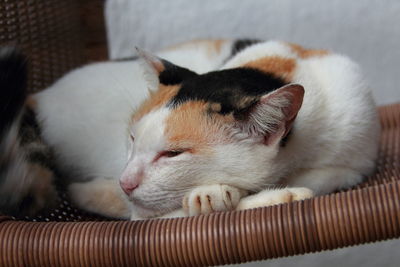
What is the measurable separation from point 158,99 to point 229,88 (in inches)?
5.8

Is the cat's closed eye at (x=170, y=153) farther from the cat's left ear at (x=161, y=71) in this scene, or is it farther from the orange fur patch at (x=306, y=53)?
the orange fur patch at (x=306, y=53)

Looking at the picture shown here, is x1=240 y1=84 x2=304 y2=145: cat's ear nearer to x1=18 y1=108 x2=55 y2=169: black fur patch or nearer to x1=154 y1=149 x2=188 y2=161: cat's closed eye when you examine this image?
x1=154 y1=149 x2=188 y2=161: cat's closed eye

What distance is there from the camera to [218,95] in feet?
3.06

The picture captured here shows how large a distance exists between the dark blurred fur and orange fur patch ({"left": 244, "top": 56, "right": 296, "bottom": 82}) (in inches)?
17.2

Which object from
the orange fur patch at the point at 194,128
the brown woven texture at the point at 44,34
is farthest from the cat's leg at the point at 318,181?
the brown woven texture at the point at 44,34

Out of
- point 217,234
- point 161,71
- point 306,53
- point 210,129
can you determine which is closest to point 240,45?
point 306,53

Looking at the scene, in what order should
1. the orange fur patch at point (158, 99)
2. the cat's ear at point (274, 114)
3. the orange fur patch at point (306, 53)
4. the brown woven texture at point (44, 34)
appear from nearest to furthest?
1. the cat's ear at point (274, 114)
2. the orange fur patch at point (158, 99)
3. the orange fur patch at point (306, 53)
4. the brown woven texture at point (44, 34)

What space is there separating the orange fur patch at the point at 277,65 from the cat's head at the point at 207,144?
127 mm

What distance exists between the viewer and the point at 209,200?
86 centimetres

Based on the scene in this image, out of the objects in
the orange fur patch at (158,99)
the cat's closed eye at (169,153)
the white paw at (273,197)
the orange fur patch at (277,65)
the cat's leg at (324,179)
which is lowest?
the cat's leg at (324,179)

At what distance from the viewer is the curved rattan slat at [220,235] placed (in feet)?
2.28

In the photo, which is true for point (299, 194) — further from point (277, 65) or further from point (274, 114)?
point (277, 65)

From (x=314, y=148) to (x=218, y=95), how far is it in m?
0.23

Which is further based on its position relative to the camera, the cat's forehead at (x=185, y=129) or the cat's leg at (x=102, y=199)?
the cat's leg at (x=102, y=199)
